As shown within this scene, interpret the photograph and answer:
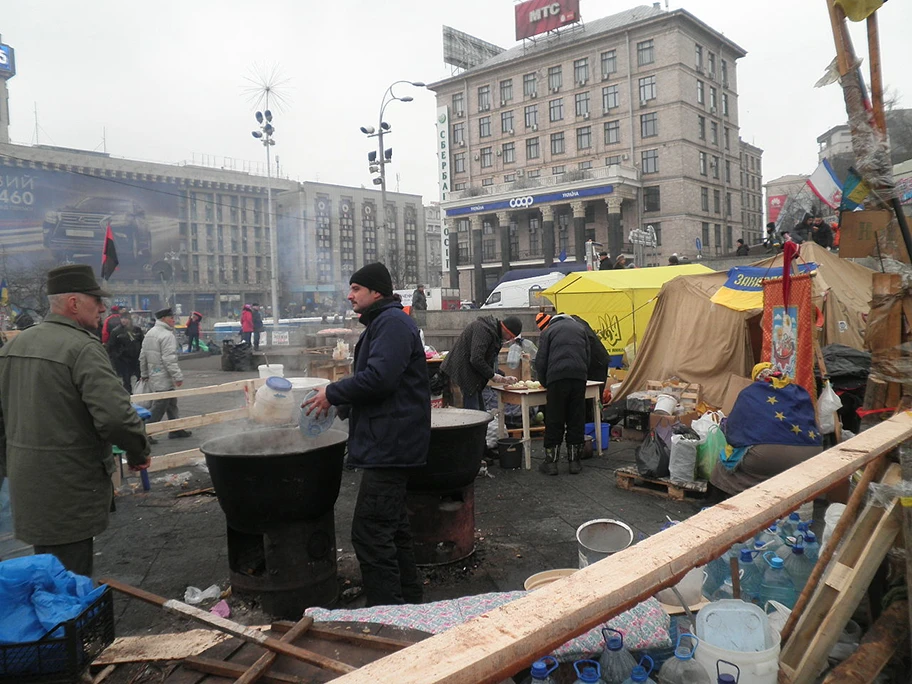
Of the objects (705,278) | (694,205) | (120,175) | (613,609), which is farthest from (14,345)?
(120,175)

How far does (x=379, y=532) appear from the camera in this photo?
133 inches

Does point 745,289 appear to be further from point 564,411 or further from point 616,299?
point 616,299

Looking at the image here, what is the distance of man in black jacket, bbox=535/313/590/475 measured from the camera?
6.92m

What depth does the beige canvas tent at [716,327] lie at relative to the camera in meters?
8.60

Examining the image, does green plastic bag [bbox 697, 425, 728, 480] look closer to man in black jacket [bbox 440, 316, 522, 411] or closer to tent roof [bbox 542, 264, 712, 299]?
man in black jacket [bbox 440, 316, 522, 411]

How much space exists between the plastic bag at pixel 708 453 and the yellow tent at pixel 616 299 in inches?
228

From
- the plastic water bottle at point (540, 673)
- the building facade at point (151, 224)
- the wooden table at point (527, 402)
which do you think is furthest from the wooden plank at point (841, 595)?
the building facade at point (151, 224)

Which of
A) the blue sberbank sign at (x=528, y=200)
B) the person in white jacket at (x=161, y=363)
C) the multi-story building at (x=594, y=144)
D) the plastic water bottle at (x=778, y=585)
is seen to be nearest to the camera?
the plastic water bottle at (x=778, y=585)

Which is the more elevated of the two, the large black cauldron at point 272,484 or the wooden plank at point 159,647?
→ the large black cauldron at point 272,484

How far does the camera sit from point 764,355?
659 centimetres

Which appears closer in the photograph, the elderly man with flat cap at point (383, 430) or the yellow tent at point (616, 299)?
the elderly man with flat cap at point (383, 430)

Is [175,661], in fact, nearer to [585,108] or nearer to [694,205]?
[694,205]

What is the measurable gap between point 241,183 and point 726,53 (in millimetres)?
48220

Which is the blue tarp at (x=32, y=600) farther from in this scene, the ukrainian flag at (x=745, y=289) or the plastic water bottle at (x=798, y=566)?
the ukrainian flag at (x=745, y=289)
